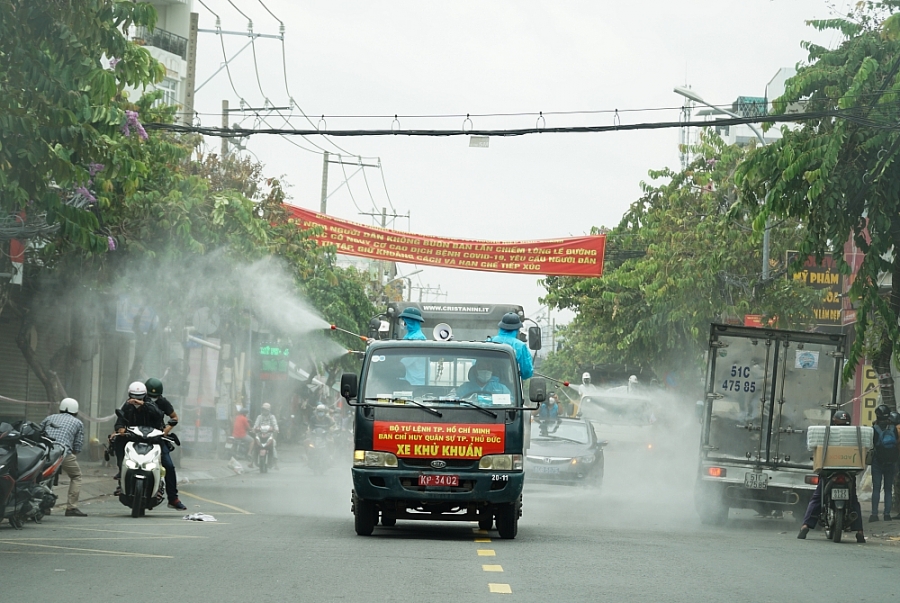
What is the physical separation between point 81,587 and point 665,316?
32115mm

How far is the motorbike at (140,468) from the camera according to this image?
53.7 feet

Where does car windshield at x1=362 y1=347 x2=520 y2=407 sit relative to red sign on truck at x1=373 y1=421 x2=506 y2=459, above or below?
above

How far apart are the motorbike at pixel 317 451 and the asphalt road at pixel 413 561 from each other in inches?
595

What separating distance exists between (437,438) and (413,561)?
89.9 inches

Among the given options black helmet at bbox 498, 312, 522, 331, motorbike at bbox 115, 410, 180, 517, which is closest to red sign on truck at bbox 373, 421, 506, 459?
black helmet at bbox 498, 312, 522, 331

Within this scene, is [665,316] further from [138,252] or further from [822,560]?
[822,560]

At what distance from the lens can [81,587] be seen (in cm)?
936

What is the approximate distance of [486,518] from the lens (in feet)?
48.2

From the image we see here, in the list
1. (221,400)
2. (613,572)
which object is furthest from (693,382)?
(613,572)

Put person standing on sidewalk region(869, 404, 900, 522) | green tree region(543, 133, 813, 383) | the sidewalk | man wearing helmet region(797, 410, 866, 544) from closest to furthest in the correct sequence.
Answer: man wearing helmet region(797, 410, 866, 544)
person standing on sidewalk region(869, 404, 900, 522)
the sidewalk
green tree region(543, 133, 813, 383)

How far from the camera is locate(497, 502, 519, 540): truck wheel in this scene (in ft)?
45.9

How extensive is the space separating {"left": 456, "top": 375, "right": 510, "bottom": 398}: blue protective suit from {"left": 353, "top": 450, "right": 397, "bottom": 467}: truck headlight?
937 millimetres

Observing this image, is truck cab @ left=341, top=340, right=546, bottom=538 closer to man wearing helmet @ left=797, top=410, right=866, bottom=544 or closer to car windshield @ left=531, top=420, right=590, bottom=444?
man wearing helmet @ left=797, top=410, right=866, bottom=544

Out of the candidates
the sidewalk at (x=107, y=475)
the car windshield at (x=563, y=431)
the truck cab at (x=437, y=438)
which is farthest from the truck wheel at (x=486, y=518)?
the car windshield at (x=563, y=431)
